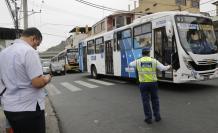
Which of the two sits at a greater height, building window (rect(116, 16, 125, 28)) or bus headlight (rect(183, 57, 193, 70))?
building window (rect(116, 16, 125, 28))

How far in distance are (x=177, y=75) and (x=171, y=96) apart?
0.98m

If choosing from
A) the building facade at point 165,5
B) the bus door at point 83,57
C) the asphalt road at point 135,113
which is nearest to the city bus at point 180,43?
the asphalt road at point 135,113

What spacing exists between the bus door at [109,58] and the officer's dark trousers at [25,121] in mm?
15038

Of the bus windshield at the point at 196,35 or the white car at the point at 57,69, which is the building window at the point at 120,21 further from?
the bus windshield at the point at 196,35

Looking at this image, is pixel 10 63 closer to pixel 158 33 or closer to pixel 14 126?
pixel 14 126

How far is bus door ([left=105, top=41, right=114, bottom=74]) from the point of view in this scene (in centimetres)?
1858

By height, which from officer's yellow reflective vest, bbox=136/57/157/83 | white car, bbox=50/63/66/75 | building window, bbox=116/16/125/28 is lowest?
white car, bbox=50/63/66/75

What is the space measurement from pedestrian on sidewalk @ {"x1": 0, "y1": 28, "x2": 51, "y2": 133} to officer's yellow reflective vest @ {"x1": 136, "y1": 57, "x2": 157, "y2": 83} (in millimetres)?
4113

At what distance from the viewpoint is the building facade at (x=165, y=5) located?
5412cm

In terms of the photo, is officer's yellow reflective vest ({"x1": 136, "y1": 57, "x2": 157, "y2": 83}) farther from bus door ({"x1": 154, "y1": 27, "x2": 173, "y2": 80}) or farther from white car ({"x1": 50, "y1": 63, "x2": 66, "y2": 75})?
white car ({"x1": 50, "y1": 63, "x2": 66, "y2": 75})

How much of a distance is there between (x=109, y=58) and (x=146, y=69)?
11.5 meters

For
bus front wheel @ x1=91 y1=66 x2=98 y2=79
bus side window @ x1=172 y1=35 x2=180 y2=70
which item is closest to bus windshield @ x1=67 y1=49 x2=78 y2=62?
bus front wheel @ x1=91 y1=66 x2=98 y2=79

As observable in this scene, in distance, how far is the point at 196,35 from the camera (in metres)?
12.5

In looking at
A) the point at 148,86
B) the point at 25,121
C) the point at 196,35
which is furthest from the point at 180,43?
the point at 25,121
